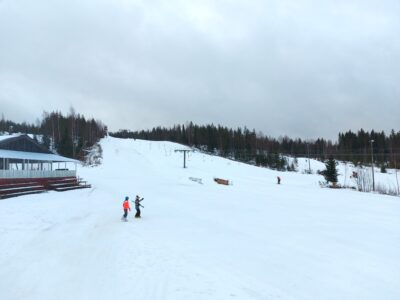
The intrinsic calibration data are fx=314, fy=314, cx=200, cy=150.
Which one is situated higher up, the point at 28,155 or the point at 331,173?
the point at 28,155

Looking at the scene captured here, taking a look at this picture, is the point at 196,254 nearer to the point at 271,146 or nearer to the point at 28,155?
the point at 28,155

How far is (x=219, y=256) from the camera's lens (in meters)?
9.98

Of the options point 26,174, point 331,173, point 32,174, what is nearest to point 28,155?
point 32,174

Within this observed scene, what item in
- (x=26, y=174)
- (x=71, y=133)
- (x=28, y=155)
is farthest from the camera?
(x=71, y=133)

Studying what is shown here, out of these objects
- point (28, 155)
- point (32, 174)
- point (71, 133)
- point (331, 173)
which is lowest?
point (331, 173)

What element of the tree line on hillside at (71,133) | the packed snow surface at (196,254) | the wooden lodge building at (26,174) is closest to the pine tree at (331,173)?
the packed snow surface at (196,254)

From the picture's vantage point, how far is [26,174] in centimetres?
2812

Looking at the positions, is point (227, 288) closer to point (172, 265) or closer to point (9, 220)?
point (172, 265)

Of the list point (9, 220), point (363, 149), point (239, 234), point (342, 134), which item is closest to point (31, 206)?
point (9, 220)

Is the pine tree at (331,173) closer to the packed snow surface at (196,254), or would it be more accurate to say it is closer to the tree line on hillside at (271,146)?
the packed snow surface at (196,254)

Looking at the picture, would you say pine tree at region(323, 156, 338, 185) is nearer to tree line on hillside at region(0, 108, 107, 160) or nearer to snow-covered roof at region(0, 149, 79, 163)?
snow-covered roof at region(0, 149, 79, 163)

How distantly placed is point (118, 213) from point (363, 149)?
109 m

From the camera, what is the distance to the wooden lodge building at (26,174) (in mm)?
24969

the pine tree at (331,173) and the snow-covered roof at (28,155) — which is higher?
the snow-covered roof at (28,155)
